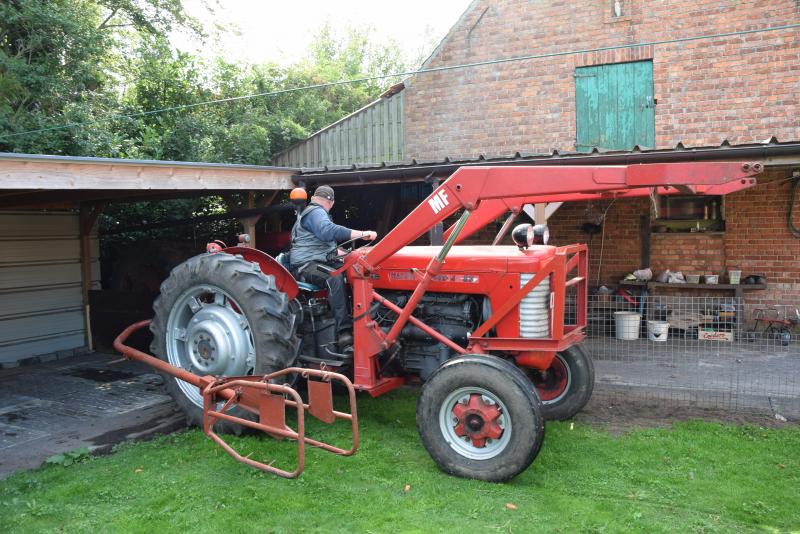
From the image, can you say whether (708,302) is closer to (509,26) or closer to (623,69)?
(623,69)

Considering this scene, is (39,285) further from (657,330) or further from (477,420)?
(657,330)

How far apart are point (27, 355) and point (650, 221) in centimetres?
889

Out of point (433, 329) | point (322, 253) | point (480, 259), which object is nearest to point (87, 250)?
point (322, 253)

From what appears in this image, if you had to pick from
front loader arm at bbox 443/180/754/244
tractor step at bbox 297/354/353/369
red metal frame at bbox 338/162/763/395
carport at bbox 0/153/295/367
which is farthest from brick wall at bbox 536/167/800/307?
tractor step at bbox 297/354/353/369

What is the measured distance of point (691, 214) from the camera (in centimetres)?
918

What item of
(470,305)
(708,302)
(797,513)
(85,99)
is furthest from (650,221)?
(85,99)

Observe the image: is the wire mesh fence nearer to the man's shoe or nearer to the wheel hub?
the wheel hub

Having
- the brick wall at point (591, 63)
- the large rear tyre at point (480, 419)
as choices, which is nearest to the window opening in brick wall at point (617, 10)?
the brick wall at point (591, 63)

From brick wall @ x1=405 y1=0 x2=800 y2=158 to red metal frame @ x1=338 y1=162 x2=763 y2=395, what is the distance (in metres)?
5.57

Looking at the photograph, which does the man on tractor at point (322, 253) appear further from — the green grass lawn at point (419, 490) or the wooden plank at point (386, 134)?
the wooden plank at point (386, 134)

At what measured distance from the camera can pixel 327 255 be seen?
15.7 feet

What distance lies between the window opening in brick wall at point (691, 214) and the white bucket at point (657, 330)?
1760 millimetres

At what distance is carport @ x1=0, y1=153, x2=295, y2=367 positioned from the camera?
7.02 metres

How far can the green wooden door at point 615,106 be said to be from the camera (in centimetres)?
933
